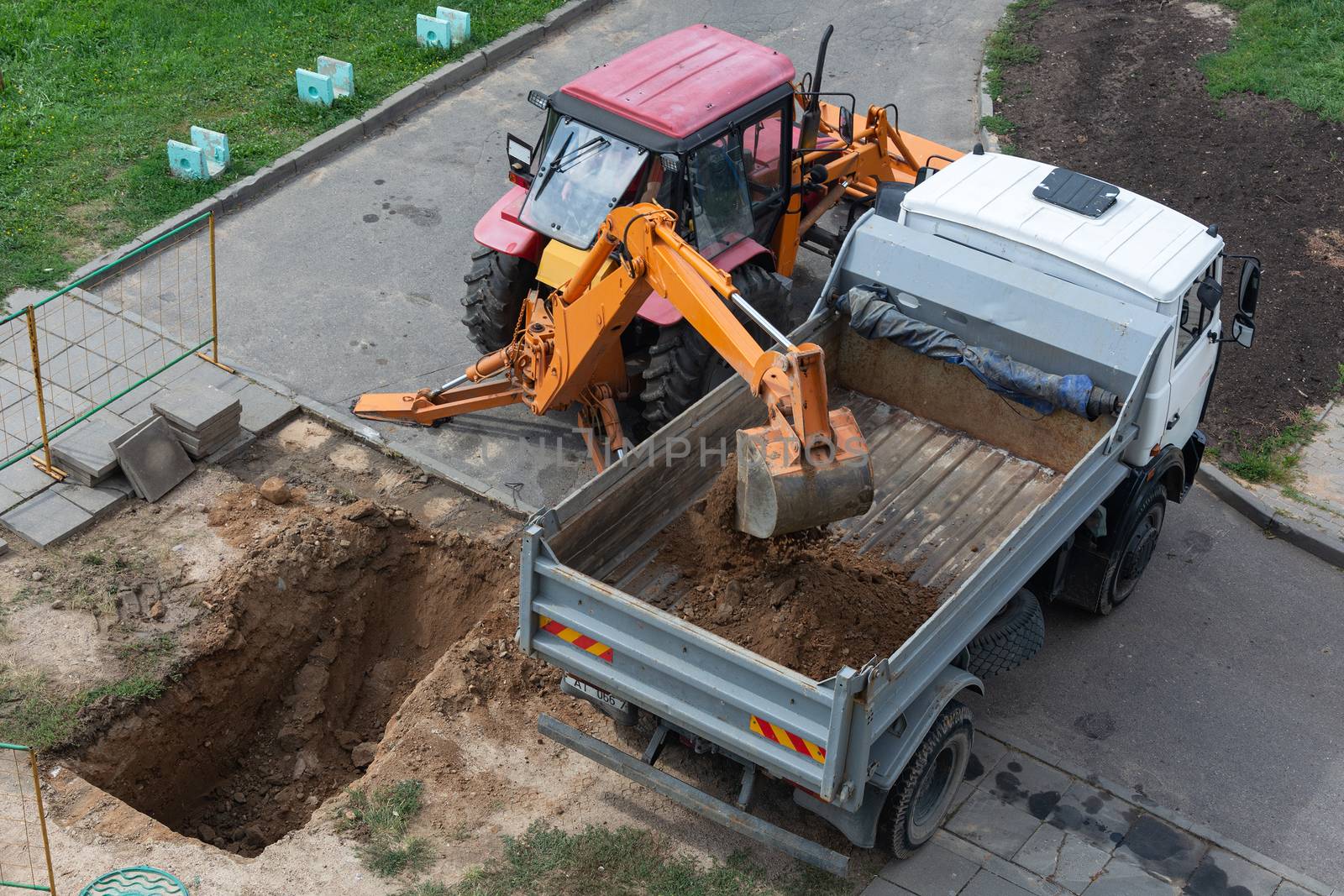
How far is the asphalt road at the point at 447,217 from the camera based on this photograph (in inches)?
400

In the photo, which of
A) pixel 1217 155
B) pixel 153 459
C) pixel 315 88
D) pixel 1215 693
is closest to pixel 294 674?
pixel 153 459

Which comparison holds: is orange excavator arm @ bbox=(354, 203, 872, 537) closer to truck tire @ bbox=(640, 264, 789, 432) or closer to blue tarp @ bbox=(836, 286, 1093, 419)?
truck tire @ bbox=(640, 264, 789, 432)

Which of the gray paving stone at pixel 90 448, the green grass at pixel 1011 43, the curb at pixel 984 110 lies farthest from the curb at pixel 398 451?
the green grass at pixel 1011 43

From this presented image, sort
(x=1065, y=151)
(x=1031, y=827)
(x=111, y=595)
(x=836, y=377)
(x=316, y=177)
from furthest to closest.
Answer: (x=1065, y=151) < (x=316, y=177) < (x=836, y=377) < (x=111, y=595) < (x=1031, y=827)

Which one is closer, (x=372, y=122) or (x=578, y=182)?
(x=578, y=182)

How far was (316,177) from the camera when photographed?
1266 centimetres

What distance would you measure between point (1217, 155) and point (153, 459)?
10.1 metres

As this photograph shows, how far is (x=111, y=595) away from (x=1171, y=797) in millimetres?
6210

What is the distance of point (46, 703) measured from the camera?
25.0 feet

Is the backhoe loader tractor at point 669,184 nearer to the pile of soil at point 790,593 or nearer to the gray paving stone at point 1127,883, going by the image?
the pile of soil at point 790,593

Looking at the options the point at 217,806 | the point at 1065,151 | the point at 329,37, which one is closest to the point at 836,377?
the point at 217,806

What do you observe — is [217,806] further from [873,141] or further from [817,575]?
[873,141]

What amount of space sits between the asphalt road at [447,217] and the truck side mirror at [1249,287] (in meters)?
3.84

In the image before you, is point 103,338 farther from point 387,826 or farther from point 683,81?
point 387,826
